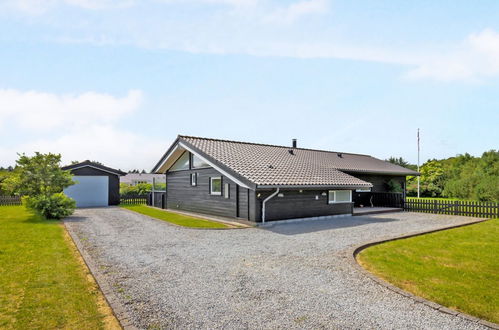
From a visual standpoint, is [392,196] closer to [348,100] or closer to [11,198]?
[348,100]

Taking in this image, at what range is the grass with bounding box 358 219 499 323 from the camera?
5185mm

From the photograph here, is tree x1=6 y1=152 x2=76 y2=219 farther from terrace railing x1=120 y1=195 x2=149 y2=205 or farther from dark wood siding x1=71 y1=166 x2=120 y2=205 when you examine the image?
terrace railing x1=120 y1=195 x2=149 y2=205

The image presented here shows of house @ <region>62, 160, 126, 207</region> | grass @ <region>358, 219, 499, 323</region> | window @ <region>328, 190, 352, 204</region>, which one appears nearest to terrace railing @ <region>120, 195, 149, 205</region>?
house @ <region>62, 160, 126, 207</region>

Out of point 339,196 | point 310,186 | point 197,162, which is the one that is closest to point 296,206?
point 310,186

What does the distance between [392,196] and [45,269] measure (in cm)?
2115

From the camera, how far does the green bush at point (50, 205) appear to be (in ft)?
50.0

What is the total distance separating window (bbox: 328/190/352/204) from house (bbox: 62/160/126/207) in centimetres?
1870

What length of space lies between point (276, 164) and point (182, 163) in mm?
7321

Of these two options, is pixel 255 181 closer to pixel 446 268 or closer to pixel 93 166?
pixel 446 268

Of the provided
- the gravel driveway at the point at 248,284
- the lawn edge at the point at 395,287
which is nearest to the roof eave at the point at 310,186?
the gravel driveway at the point at 248,284

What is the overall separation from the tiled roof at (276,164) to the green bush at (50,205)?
7.31m

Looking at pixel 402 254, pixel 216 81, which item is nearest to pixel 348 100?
pixel 216 81

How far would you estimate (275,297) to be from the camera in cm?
525

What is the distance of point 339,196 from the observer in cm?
1706
